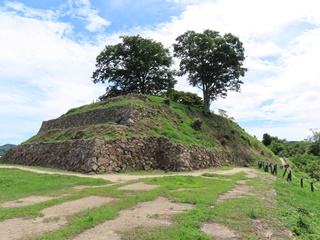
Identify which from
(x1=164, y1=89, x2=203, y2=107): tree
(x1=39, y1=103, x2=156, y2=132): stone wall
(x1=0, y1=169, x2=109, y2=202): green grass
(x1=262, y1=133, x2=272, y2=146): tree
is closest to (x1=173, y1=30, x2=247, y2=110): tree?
(x1=164, y1=89, x2=203, y2=107): tree

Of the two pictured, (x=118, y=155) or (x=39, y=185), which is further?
(x=118, y=155)

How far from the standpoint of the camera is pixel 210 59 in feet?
120

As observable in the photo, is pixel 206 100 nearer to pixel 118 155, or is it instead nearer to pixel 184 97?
pixel 184 97

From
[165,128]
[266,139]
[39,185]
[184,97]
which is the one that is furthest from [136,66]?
[266,139]

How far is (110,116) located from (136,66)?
16.6m

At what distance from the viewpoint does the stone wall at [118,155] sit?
19578mm

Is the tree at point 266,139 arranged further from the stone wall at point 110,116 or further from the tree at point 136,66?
the stone wall at point 110,116

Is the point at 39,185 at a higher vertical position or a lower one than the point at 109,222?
higher

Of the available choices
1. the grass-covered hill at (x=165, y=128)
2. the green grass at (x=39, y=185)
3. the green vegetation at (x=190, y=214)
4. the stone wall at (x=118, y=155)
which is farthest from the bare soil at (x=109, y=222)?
the grass-covered hill at (x=165, y=128)

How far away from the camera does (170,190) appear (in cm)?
1203

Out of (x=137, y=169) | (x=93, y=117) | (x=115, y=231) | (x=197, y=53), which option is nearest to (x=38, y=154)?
(x=93, y=117)

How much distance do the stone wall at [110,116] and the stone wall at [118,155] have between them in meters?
3.27

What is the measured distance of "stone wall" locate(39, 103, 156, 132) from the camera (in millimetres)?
25083

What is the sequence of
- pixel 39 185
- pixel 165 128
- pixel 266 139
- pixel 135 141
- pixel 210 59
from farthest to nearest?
pixel 266 139 < pixel 210 59 < pixel 165 128 < pixel 135 141 < pixel 39 185
